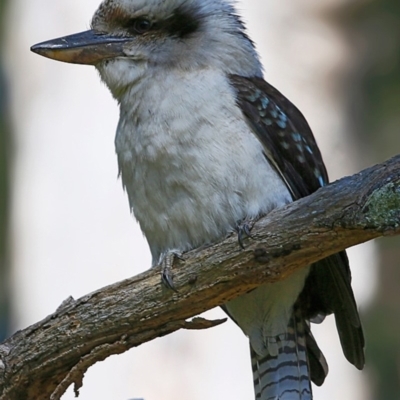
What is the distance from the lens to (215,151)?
9.87 feet

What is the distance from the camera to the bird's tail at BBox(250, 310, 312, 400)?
3.33 meters

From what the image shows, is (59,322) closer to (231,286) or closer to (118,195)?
(231,286)

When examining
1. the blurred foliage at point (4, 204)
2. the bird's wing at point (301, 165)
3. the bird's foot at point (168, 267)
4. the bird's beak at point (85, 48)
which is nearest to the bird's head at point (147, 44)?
the bird's beak at point (85, 48)

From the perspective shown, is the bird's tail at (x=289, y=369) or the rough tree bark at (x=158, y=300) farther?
the bird's tail at (x=289, y=369)

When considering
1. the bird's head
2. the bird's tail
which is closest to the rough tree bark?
the bird's tail

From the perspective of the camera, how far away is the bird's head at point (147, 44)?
10.8 ft

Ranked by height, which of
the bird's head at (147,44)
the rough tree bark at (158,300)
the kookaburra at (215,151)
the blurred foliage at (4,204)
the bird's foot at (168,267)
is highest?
the blurred foliage at (4,204)

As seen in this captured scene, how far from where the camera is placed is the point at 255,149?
3064mm

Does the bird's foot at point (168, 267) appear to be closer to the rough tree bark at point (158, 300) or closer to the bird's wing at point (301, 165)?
the rough tree bark at point (158, 300)

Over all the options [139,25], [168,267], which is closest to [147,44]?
[139,25]

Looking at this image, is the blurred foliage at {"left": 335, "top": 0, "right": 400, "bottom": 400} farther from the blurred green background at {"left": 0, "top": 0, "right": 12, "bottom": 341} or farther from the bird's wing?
the blurred green background at {"left": 0, "top": 0, "right": 12, "bottom": 341}

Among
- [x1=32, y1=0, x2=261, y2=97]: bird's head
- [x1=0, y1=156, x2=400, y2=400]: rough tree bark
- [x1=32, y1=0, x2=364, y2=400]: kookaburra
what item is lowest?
[x1=0, y1=156, x2=400, y2=400]: rough tree bark

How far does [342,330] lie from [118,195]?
5.03 feet

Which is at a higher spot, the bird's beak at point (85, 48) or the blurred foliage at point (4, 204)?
the blurred foliage at point (4, 204)
